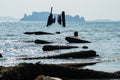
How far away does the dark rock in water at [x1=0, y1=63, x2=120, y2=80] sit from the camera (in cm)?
1999

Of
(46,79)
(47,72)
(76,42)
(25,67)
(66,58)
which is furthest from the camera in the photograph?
(76,42)

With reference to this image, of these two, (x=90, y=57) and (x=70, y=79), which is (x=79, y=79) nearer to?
(x=70, y=79)

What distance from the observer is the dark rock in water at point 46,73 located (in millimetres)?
19992

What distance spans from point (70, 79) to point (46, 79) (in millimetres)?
3286

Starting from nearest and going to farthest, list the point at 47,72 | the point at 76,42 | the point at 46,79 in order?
the point at 46,79 → the point at 47,72 → the point at 76,42

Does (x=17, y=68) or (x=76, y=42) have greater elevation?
(x=17, y=68)

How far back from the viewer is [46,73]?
21.8m

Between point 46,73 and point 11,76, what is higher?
point 11,76

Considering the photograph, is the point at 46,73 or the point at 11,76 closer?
the point at 11,76

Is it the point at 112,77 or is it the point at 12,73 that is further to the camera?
the point at 112,77

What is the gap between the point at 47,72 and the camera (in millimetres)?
21922

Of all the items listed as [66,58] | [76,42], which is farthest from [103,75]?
[76,42]

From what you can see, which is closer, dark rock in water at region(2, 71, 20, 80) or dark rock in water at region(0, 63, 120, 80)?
dark rock in water at region(2, 71, 20, 80)

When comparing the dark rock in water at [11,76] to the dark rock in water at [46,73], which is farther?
the dark rock in water at [46,73]
